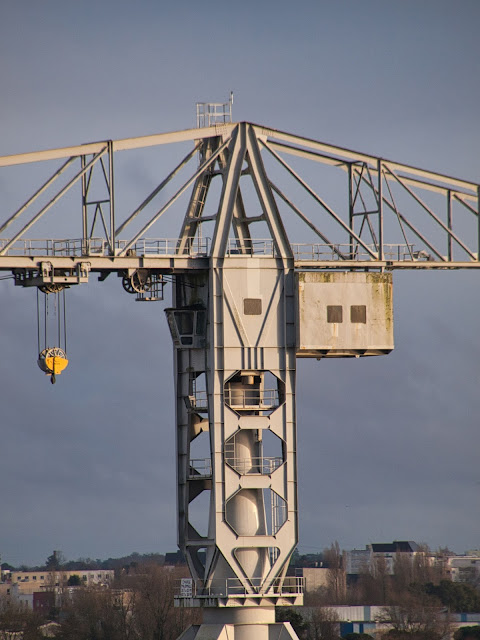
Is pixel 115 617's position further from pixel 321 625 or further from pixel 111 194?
pixel 111 194

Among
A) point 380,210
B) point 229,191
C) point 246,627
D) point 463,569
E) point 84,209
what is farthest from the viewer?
point 463,569

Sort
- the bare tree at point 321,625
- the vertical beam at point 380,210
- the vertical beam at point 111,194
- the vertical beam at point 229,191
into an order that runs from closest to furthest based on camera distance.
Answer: the vertical beam at point 111,194
the vertical beam at point 229,191
the vertical beam at point 380,210
the bare tree at point 321,625

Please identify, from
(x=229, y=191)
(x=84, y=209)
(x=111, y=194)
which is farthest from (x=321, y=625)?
(x=111, y=194)

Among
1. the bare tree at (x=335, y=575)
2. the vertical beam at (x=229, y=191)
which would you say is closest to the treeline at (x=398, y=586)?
the bare tree at (x=335, y=575)

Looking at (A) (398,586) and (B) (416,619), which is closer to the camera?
(B) (416,619)

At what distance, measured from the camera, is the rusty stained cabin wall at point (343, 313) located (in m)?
58.1

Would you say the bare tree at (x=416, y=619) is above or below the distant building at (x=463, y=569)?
below

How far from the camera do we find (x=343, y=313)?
58406 mm

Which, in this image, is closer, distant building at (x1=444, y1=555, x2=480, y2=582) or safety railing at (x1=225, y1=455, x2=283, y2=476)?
safety railing at (x1=225, y1=455, x2=283, y2=476)

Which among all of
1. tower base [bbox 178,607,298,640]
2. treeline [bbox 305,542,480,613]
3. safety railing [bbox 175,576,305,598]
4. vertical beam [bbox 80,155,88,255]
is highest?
vertical beam [bbox 80,155,88,255]

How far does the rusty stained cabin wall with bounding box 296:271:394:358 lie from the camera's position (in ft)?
191

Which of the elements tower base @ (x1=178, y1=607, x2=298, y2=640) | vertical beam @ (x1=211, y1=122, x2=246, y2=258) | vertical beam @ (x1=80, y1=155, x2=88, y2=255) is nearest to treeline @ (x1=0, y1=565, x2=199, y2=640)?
tower base @ (x1=178, y1=607, x2=298, y2=640)

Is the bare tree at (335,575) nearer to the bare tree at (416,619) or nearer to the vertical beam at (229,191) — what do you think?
the bare tree at (416,619)

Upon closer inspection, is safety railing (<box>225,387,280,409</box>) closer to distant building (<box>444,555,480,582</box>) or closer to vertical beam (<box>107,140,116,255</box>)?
vertical beam (<box>107,140,116,255</box>)
